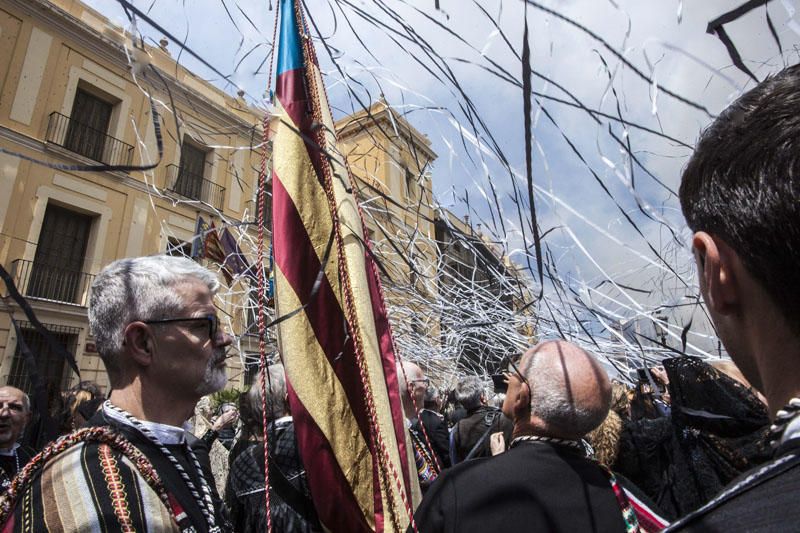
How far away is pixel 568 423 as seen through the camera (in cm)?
146

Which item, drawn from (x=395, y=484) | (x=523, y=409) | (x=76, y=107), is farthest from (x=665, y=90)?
(x=76, y=107)

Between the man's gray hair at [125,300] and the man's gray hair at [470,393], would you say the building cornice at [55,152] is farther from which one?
the man's gray hair at [125,300]

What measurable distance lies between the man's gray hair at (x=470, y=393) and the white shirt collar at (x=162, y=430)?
9.86 feet

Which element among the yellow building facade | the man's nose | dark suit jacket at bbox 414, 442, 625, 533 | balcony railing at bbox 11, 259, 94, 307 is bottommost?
dark suit jacket at bbox 414, 442, 625, 533

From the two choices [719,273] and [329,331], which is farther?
[329,331]

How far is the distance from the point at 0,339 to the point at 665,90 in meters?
11.6

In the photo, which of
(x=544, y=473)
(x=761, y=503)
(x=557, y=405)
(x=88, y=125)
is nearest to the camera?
(x=761, y=503)

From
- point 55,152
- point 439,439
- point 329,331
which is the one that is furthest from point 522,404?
point 55,152

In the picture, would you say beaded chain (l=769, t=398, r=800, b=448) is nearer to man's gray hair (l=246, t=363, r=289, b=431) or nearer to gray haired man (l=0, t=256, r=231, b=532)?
gray haired man (l=0, t=256, r=231, b=532)

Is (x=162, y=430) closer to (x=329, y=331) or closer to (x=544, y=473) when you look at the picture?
(x=329, y=331)

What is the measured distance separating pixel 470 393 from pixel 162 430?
3114mm

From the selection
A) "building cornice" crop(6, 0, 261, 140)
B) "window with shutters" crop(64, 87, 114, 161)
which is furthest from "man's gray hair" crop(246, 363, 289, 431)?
"window with shutters" crop(64, 87, 114, 161)

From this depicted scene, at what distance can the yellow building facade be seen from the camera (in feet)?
30.7

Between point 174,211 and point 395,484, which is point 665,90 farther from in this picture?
point 174,211
